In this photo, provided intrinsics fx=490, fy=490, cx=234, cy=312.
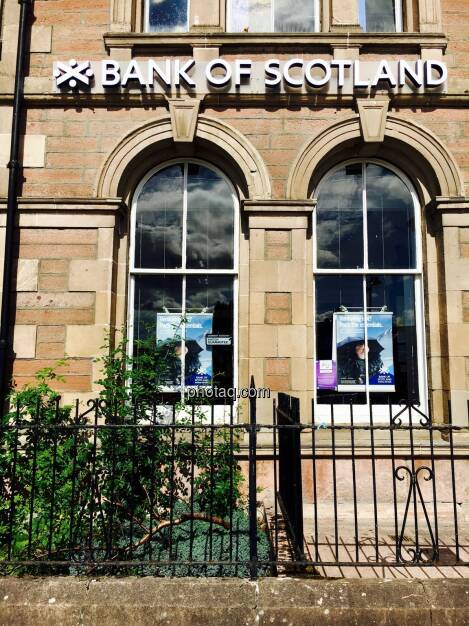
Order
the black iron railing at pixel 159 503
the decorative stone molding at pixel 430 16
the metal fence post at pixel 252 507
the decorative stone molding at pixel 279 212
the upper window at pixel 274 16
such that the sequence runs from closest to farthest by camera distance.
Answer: the metal fence post at pixel 252 507
the black iron railing at pixel 159 503
the decorative stone molding at pixel 279 212
the decorative stone molding at pixel 430 16
the upper window at pixel 274 16

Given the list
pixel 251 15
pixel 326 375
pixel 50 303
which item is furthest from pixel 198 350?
pixel 251 15

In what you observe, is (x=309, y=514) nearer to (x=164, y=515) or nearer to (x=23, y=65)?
(x=164, y=515)

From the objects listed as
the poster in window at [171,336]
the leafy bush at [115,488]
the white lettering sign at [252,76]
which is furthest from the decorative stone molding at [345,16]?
the leafy bush at [115,488]

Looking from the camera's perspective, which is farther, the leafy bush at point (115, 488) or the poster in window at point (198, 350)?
the poster in window at point (198, 350)

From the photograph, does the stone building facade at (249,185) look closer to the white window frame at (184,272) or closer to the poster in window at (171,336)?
the white window frame at (184,272)

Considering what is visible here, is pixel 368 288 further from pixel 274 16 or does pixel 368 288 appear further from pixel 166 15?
pixel 166 15

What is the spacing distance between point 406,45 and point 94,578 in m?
8.32

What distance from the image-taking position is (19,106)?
24.7ft

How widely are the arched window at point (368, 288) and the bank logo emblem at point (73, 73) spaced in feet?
13.2

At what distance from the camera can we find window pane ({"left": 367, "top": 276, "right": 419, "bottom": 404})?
752cm

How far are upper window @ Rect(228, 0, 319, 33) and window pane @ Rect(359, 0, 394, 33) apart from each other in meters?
0.81

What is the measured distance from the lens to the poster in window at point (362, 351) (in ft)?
24.7

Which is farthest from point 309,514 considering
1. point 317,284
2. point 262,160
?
point 262,160

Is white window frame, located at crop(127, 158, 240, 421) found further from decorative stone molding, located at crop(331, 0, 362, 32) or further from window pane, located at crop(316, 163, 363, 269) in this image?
decorative stone molding, located at crop(331, 0, 362, 32)
